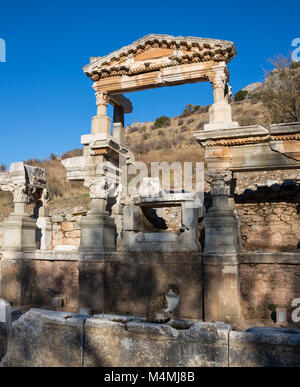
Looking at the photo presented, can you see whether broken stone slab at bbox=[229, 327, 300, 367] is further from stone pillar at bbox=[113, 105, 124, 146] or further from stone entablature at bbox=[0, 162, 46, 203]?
stone pillar at bbox=[113, 105, 124, 146]

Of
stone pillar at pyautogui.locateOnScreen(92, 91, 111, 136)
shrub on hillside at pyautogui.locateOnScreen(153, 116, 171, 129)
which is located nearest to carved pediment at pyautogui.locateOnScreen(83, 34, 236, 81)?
stone pillar at pyautogui.locateOnScreen(92, 91, 111, 136)

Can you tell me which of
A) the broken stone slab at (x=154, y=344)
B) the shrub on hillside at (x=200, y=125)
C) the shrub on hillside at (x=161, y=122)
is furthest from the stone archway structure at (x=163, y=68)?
the shrub on hillside at (x=161, y=122)

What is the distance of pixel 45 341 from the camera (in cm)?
496

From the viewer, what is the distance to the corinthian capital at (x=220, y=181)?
31.1 ft

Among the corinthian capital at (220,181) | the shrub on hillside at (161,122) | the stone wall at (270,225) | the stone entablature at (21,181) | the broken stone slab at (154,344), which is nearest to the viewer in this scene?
the broken stone slab at (154,344)

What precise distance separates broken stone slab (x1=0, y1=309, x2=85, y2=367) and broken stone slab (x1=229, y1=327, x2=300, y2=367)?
2048mm

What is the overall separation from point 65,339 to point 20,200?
737 centimetres

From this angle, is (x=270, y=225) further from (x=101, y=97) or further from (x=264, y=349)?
(x=264, y=349)

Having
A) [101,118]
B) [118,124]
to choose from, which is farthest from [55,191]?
[101,118]

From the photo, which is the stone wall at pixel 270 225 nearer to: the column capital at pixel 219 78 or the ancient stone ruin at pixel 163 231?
the ancient stone ruin at pixel 163 231

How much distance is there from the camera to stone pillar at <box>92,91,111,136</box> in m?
11.4

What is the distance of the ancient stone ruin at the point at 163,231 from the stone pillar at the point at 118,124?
2.2 inches

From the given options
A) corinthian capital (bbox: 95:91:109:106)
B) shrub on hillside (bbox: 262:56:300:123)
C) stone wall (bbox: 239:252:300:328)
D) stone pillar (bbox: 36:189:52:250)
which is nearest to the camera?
stone wall (bbox: 239:252:300:328)
